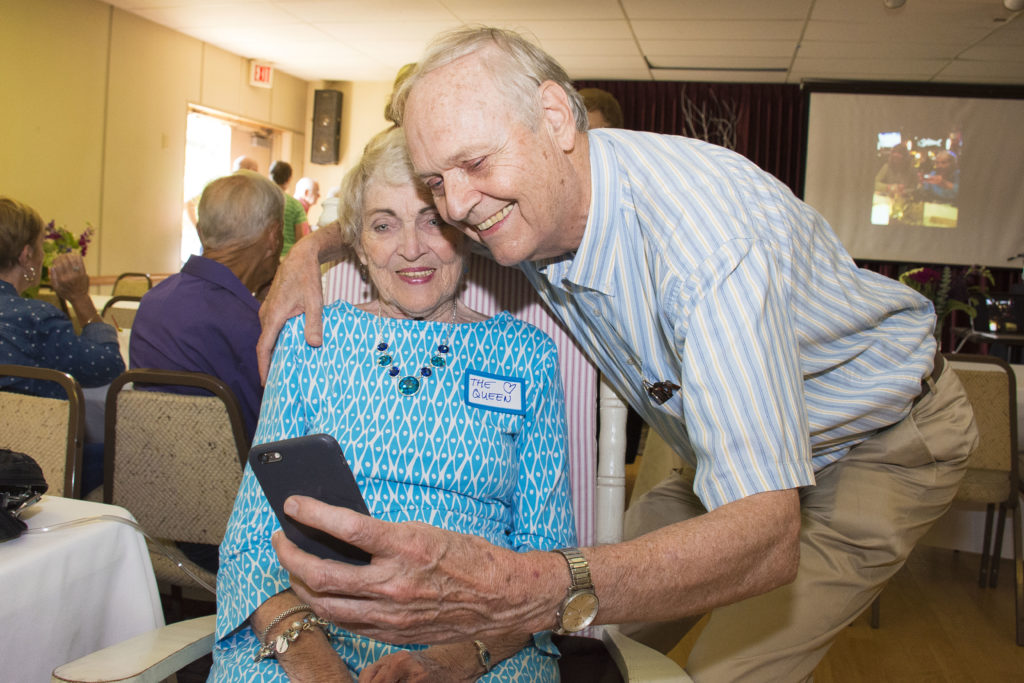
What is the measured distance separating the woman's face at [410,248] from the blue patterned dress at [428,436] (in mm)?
60

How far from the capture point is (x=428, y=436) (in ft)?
4.70

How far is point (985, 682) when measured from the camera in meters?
2.80

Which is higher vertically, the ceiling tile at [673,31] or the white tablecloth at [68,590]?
the ceiling tile at [673,31]

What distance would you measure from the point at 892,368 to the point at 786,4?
592cm

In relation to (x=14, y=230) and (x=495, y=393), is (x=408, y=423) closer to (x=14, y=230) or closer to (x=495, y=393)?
(x=495, y=393)

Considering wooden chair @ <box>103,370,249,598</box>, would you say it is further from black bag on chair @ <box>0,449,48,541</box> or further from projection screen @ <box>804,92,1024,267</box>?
projection screen @ <box>804,92,1024,267</box>

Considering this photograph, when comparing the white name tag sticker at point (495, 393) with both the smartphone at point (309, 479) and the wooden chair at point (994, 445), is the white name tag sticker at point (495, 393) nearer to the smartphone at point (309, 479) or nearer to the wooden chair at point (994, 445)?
the smartphone at point (309, 479)

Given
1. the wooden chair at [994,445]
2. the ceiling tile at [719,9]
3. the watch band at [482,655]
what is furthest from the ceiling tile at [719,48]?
the watch band at [482,655]

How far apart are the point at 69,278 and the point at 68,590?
2.55 meters

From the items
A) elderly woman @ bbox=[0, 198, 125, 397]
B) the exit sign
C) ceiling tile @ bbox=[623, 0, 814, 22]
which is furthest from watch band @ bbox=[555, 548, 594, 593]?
the exit sign

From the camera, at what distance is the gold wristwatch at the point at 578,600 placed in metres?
0.89

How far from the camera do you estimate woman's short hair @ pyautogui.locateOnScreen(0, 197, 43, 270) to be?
271cm

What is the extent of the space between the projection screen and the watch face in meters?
9.51

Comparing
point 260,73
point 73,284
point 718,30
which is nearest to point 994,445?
point 73,284
